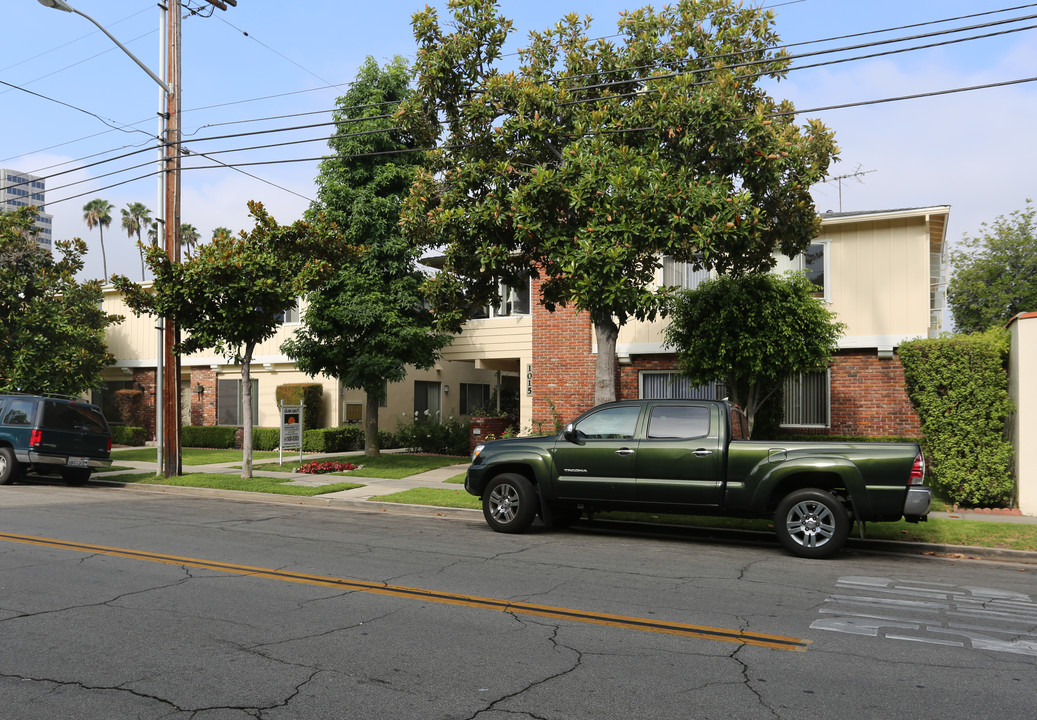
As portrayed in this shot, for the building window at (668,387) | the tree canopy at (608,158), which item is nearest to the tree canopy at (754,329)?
the tree canopy at (608,158)

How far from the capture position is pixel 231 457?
77.9 feet

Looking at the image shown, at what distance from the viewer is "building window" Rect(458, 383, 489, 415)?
102 feet

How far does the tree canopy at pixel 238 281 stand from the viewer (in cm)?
1596

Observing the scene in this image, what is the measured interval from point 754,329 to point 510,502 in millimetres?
6147

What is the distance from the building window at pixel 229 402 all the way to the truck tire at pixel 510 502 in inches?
751

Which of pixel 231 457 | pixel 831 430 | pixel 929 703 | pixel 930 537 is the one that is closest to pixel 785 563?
pixel 930 537

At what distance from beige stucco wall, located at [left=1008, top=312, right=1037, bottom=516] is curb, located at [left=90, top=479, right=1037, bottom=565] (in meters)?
3.32

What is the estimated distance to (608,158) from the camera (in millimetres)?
12484

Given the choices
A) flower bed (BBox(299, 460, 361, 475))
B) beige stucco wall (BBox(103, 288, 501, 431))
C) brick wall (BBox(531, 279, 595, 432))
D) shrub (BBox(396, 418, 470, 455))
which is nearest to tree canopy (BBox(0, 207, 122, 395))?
beige stucco wall (BBox(103, 288, 501, 431))

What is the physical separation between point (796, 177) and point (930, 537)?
6.41 metres

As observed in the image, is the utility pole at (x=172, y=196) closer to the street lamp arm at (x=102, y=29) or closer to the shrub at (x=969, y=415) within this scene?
the street lamp arm at (x=102, y=29)

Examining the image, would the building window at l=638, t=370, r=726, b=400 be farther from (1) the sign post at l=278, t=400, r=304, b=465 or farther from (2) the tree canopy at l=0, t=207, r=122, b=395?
(2) the tree canopy at l=0, t=207, r=122, b=395

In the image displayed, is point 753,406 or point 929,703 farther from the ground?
point 753,406

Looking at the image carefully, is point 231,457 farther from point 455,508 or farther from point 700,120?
point 700,120
